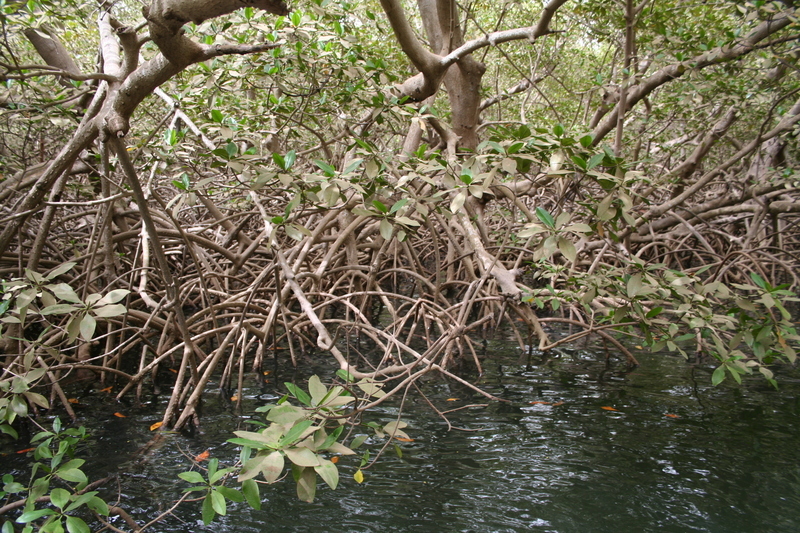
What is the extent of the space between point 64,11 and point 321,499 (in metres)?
2.94

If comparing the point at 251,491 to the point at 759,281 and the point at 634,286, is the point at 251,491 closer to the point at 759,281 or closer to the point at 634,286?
the point at 634,286

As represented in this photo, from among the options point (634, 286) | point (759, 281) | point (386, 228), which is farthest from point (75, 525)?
point (759, 281)

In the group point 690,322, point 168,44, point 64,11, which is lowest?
point 690,322

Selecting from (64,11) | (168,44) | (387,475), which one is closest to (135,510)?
(387,475)

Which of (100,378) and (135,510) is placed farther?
(100,378)

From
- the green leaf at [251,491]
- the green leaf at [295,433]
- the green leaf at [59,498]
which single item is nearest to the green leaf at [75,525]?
the green leaf at [59,498]

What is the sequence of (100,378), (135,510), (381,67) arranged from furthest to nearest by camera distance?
1. (100,378)
2. (381,67)
3. (135,510)

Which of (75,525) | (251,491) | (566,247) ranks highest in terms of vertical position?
(566,247)

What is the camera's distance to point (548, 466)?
2.34 m

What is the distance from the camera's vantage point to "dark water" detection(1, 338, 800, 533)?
6.47ft

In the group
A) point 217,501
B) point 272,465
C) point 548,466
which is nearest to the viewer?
point 272,465

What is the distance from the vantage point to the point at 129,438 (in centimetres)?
263

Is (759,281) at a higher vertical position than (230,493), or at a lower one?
higher

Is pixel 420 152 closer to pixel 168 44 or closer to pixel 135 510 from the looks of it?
pixel 168 44
